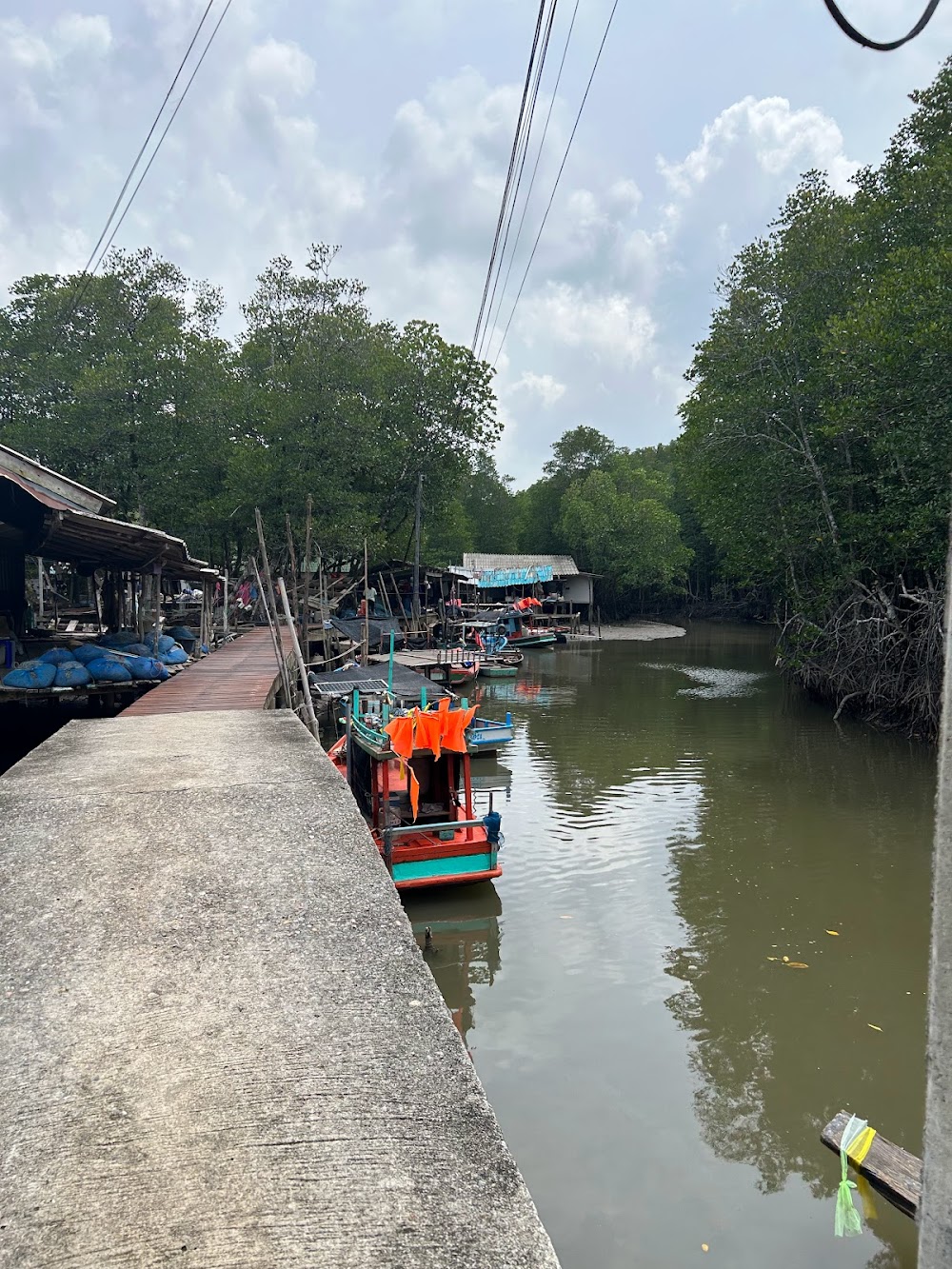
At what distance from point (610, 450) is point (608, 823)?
159 ft

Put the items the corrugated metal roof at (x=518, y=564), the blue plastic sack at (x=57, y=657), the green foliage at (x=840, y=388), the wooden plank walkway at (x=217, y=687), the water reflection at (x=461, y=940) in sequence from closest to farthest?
1. the water reflection at (x=461, y=940)
2. the wooden plank walkway at (x=217, y=687)
3. the blue plastic sack at (x=57, y=657)
4. the green foliage at (x=840, y=388)
5. the corrugated metal roof at (x=518, y=564)

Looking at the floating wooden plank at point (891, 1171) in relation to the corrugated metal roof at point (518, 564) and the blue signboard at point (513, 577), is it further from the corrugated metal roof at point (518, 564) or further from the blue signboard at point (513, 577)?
the corrugated metal roof at point (518, 564)

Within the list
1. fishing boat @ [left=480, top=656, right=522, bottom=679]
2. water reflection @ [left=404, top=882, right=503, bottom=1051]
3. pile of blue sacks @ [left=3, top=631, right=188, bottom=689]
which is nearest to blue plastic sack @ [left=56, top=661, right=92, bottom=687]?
pile of blue sacks @ [left=3, top=631, right=188, bottom=689]

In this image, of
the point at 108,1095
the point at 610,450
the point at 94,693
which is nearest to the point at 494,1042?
the point at 108,1095

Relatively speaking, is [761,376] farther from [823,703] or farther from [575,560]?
[575,560]

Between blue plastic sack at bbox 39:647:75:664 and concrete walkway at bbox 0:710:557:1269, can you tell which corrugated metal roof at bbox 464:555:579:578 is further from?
concrete walkway at bbox 0:710:557:1269

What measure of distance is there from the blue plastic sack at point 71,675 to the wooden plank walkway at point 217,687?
820mm

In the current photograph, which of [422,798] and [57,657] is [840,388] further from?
[57,657]

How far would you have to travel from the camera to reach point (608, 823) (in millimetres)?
11695

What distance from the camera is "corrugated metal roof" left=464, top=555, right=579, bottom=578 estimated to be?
140 ft

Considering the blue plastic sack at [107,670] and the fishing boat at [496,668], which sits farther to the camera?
the fishing boat at [496,668]

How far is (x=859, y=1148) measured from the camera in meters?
3.88

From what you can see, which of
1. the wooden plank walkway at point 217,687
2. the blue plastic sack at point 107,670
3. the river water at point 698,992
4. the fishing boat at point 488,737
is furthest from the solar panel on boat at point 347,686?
the blue plastic sack at point 107,670

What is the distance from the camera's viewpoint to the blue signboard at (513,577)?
41.4 meters
